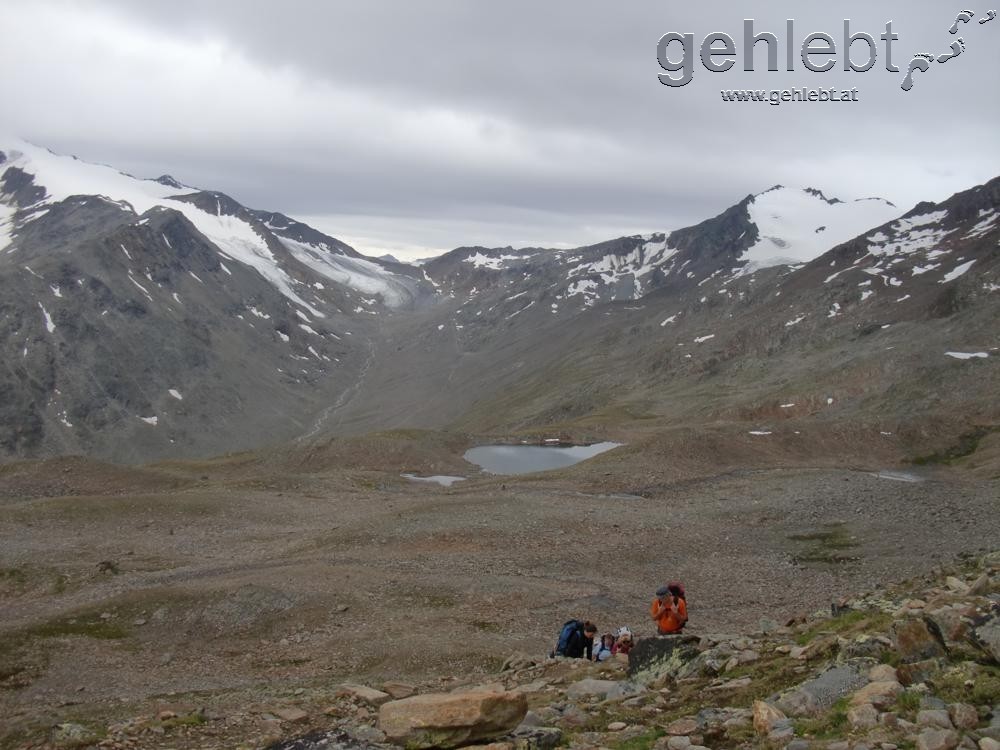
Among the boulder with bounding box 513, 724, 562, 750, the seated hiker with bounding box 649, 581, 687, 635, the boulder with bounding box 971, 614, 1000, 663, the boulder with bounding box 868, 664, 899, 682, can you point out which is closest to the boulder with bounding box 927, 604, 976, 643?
the boulder with bounding box 971, 614, 1000, 663

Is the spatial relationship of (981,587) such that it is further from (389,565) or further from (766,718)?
(389,565)

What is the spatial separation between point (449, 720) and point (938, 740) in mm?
6344

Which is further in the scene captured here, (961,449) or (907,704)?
(961,449)

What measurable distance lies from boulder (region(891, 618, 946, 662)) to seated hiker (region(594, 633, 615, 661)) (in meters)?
9.14

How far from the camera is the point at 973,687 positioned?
36.9ft

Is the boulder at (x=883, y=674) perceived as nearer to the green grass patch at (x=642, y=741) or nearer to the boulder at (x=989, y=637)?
the boulder at (x=989, y=637)

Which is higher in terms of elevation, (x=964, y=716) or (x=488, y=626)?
(x=964, y=716)

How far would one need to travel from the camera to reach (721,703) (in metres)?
13.8

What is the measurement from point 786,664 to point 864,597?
7.76m

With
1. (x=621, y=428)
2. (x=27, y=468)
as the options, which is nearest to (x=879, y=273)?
(x=621, y=428)

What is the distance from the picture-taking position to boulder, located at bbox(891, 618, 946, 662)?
12.8 metres

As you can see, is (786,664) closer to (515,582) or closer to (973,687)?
(973,687)

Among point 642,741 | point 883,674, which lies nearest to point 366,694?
point 642,741

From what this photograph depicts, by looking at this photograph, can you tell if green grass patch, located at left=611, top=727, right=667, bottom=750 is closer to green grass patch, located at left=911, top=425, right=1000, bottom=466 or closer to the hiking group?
the hiking group
